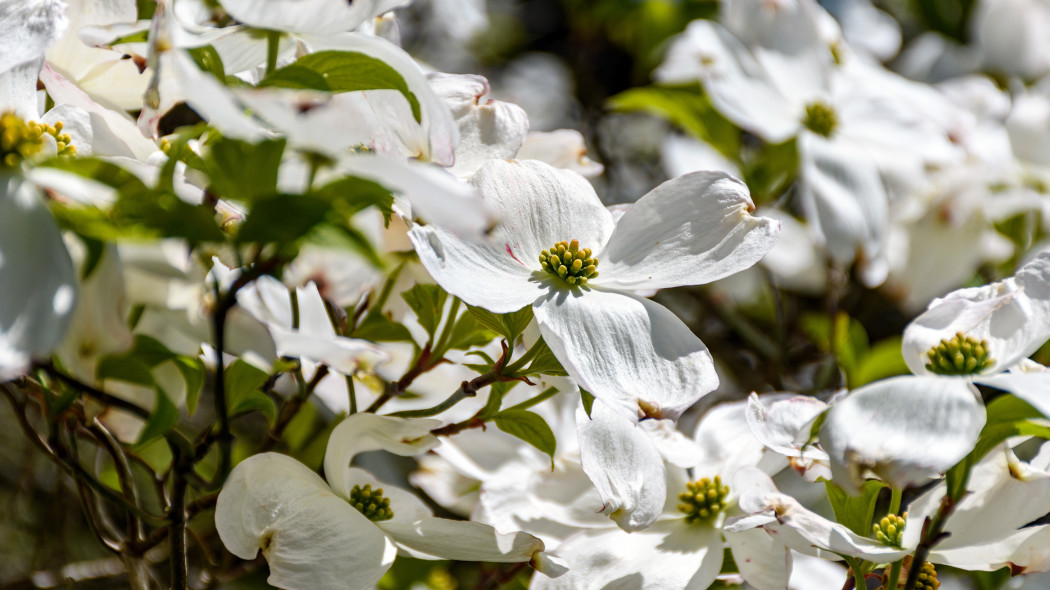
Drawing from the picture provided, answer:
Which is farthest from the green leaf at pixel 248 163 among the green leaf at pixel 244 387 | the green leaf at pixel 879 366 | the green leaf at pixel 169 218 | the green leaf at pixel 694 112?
the green leaf at pixel 694 112

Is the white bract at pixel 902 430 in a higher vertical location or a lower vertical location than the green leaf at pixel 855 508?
higher

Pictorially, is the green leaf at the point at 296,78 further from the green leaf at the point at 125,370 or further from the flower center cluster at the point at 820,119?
the flower center cluster at the point at 820,119

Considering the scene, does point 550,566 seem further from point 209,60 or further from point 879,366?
point 879,366

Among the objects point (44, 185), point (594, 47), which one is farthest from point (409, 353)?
point (594, 47)

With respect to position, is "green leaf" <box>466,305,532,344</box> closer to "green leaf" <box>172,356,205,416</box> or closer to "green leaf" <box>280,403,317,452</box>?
"green leaf" <box>172,356,205,416</box>

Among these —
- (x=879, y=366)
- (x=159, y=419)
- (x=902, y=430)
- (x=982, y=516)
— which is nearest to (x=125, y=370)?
(x=159, y=419)

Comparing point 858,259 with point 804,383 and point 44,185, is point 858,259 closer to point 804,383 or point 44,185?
point 804,383
